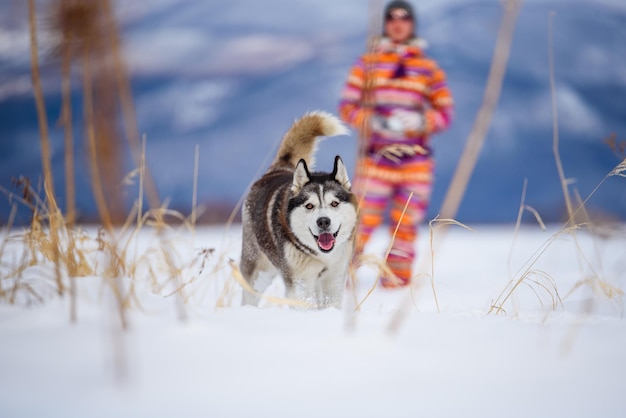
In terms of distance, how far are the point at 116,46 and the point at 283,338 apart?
57cm

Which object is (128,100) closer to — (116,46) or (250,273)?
(116,46)

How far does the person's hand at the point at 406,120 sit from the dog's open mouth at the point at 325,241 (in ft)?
4.76

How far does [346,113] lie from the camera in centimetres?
312

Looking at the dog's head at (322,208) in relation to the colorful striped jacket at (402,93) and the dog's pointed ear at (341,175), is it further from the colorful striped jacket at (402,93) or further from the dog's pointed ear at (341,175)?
the colorful striped jacket at (402,93)

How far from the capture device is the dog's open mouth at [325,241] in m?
1.74

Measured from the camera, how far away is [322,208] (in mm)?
1738

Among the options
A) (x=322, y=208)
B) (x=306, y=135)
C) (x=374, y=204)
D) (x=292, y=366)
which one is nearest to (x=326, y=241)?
(x=322, y=208)

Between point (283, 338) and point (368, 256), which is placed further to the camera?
point (368, 256)

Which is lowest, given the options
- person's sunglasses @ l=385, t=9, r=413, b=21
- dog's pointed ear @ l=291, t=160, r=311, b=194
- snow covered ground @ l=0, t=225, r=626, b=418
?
snow covered ground @ l=0, t=225, r=626, b=418

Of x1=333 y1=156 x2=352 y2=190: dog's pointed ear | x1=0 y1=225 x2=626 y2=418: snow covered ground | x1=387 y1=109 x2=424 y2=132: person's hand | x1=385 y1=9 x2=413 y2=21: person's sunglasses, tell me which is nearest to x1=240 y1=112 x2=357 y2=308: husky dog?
x1=333 y1=156 x2=352 y2=190: dog's pointed ear

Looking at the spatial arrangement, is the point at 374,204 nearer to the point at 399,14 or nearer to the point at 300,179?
the point at 399,14

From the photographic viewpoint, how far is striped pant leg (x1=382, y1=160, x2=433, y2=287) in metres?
3.08

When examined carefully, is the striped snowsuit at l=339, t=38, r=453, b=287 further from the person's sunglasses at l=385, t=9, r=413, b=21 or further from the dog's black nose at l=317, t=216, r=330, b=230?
the dog's black nose at l=317, t=216, r=330, b=230

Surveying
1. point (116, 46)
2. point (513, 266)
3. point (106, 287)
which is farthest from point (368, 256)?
point (513, 266)
